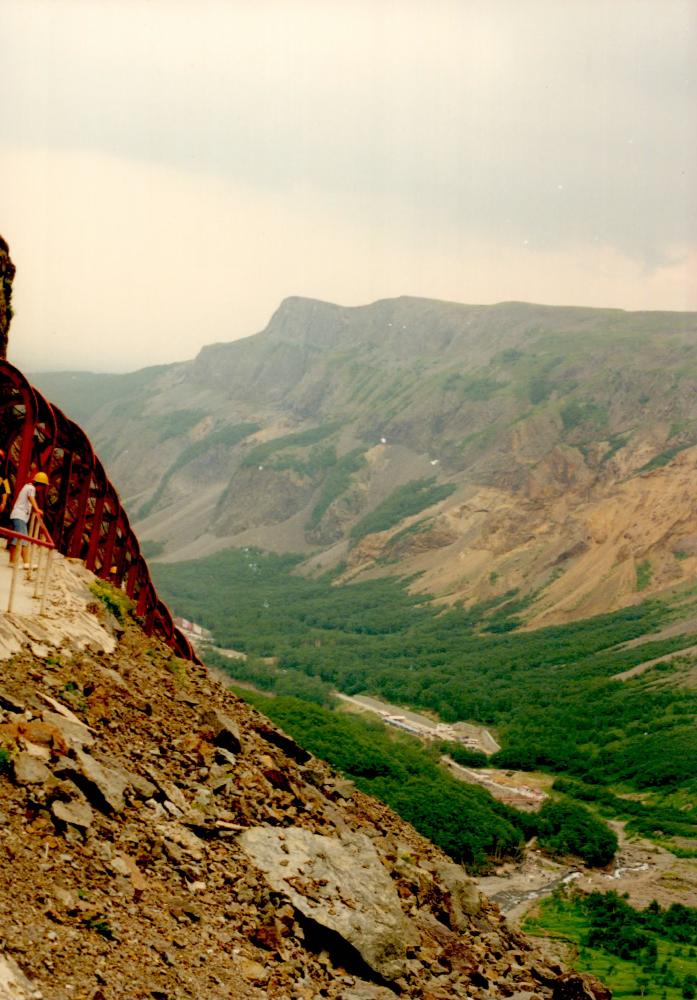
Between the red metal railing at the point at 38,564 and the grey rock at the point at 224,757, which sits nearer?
the red metal railing at the point at 38,564

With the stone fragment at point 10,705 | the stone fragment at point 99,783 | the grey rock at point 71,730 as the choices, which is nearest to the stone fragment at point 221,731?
the grey rock at point 71,730

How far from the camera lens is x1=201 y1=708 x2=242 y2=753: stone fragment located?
18547 mm

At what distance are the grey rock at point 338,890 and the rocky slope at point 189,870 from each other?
3cm

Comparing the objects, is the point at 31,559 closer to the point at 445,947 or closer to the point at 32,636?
the point at 32,636

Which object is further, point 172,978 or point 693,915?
point 693,915

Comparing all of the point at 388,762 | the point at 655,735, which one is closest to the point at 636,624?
the point at 655,735

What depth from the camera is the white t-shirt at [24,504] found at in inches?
775

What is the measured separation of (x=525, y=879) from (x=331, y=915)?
76746 mm

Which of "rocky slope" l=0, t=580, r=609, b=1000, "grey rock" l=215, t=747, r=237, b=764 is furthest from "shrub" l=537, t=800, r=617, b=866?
"grey rock" l=215, t=747, r=237, b=764

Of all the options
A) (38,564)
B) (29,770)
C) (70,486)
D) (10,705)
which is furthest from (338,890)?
(70,486)

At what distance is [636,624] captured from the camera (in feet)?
624

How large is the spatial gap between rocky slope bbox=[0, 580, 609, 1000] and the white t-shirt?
230 cm

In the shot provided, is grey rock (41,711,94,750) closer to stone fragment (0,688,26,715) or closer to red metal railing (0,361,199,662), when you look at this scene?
stone fragment (0,688,26,715)

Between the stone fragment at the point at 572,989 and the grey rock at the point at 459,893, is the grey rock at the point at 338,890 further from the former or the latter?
the stone fragment at the point at 572,989
